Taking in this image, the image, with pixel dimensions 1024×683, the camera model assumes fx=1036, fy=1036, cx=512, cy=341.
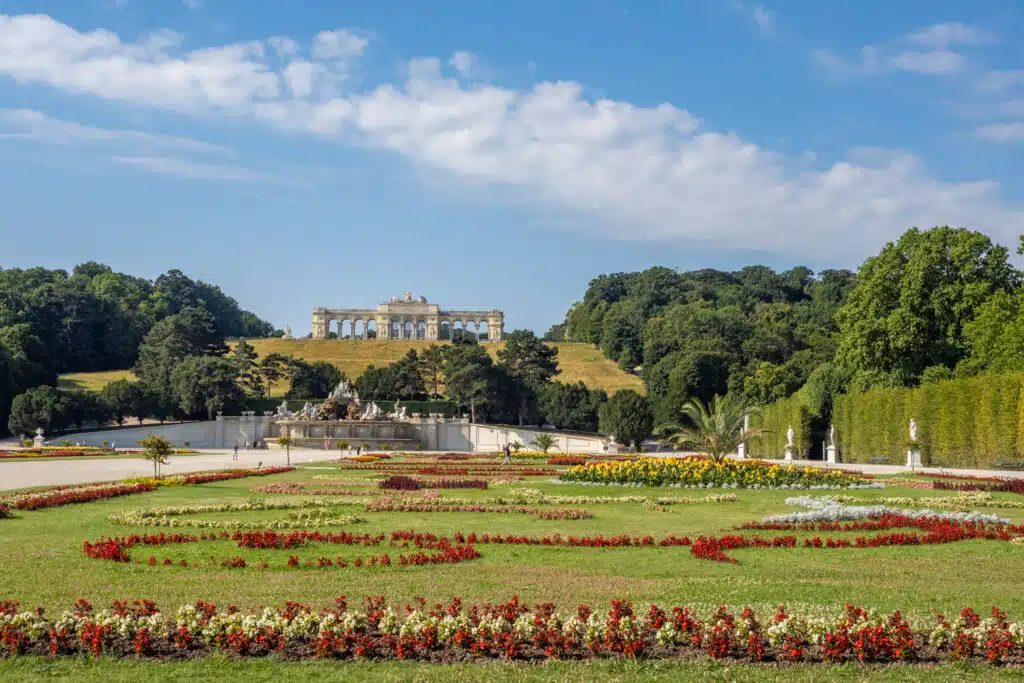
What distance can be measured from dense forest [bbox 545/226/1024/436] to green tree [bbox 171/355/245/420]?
32224 mm

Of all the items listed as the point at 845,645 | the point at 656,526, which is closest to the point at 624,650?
the point at 845,645

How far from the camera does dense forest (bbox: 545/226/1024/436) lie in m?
46.1

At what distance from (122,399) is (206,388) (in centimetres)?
609

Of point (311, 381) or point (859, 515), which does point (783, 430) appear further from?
point (311, 381)

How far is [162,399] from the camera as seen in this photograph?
250ft

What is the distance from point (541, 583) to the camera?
10.9m

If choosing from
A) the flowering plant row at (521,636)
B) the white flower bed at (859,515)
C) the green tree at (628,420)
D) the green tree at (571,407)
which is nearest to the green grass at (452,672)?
the flowering plant row at (521,636)

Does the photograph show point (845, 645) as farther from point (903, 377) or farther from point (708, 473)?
point (903, 377)

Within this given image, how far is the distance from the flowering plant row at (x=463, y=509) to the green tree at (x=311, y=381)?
71.5 meters

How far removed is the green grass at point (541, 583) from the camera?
7.68 m

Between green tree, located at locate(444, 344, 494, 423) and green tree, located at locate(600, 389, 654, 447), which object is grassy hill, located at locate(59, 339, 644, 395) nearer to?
green tree, located at locate(444, 344, 494, 423)

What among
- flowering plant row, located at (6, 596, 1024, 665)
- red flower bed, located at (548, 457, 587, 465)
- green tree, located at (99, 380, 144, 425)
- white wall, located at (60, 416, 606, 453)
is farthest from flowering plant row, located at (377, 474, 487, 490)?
green tree, located at (99, 380, 144, 425)

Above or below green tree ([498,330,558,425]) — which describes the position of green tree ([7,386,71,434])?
below

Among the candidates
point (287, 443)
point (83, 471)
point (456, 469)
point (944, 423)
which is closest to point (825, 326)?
point (944, 423)
